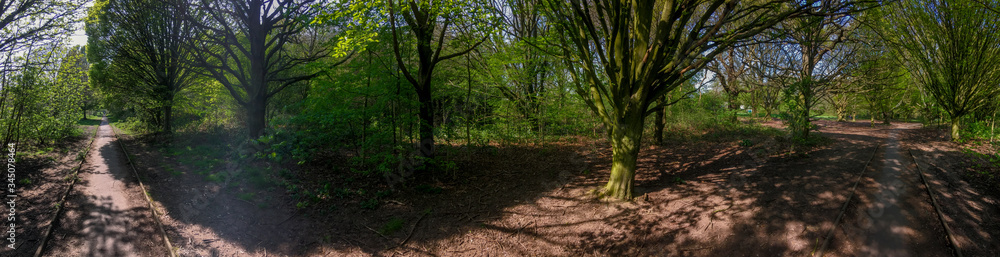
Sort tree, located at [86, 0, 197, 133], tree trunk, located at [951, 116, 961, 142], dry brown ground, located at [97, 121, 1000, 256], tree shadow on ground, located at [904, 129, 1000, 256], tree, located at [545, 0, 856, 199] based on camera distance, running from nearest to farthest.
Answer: tree shadow on ground, located at [904, 129, 1000, 256] → dry brown ground, located at [97, 121, 1000, 256] → tree, located at [545, 0, 856, 199] → tree trunk, located at [951, 116, 961, 142] → tree, located at [86, 0, 197, 133]

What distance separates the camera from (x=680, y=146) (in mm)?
9125

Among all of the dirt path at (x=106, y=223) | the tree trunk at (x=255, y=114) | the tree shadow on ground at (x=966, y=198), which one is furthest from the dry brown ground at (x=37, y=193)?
the tree shadow on ground at (x=966, y=198)

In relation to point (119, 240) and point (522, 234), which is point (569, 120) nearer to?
point (522, 234)

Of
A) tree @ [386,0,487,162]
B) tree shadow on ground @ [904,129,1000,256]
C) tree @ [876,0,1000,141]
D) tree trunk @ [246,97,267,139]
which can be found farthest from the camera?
tree trunk @ [246,97,267,139]

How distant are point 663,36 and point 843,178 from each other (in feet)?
11.7

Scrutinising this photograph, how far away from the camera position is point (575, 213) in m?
5.32

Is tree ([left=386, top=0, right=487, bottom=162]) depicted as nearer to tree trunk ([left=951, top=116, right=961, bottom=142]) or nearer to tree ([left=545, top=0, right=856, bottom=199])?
tree ([left=545, top=0, right=856, bottom=199])

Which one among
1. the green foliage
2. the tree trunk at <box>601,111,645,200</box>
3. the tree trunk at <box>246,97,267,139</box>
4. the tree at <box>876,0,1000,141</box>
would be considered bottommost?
the green foliage

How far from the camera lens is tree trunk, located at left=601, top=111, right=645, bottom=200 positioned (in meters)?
5.30

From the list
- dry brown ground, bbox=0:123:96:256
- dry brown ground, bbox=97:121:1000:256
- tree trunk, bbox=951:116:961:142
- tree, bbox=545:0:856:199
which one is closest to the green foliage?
dry brown ground, bbox=97:121:1000:256

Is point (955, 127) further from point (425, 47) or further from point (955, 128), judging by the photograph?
point (425, 47)

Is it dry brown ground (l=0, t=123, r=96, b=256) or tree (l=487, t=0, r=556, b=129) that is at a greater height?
tree (l=487, t=0, r=556, b=129)

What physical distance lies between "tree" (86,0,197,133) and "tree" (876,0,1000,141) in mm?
22161

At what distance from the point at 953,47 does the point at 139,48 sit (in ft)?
85.8
